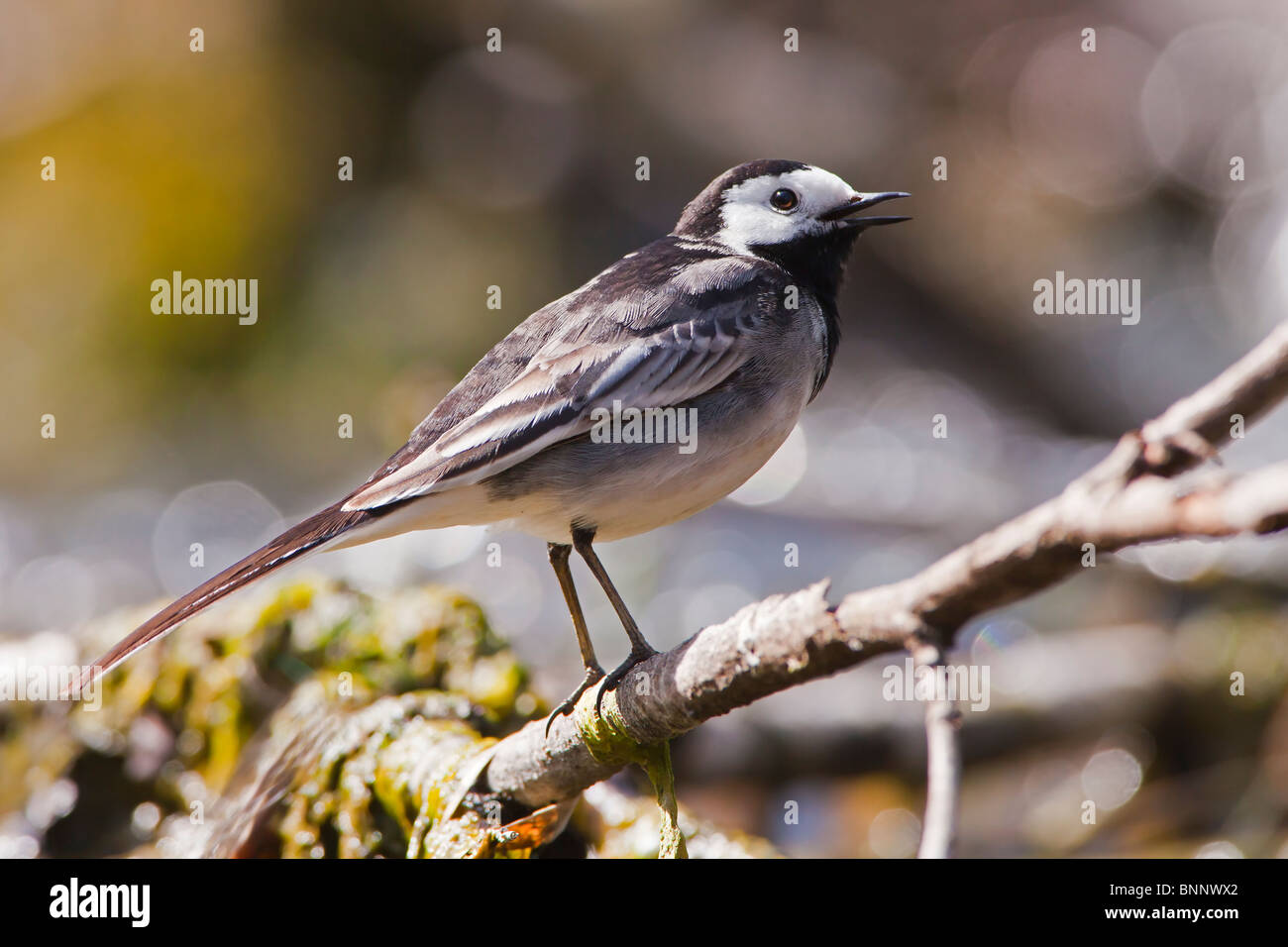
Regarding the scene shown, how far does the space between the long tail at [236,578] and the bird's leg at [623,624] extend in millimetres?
731

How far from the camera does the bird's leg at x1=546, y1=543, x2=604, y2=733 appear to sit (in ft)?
12.2

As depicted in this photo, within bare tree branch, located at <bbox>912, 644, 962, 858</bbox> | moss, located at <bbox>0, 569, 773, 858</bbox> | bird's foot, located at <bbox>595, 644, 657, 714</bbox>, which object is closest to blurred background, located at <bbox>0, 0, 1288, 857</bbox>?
moss, located at <bbox>0, 569, 773, 858</bbox>

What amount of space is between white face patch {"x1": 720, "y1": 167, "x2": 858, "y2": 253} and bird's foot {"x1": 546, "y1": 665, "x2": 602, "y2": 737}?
1863 millimetres

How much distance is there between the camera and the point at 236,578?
3674 mm

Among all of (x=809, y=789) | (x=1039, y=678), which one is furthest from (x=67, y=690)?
(x=1039, y=678)

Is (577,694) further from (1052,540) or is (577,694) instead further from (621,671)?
(1052,540)

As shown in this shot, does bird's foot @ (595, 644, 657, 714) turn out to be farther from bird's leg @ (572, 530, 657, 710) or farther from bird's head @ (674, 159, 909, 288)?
bird's head @ (674, 159, 909, 288)

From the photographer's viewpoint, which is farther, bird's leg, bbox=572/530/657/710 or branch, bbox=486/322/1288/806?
bird's leg, bbox=572/530/657/710

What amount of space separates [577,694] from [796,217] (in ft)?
7.24

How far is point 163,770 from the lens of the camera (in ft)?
15.4

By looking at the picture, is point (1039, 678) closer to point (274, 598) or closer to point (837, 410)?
point (274, 598)

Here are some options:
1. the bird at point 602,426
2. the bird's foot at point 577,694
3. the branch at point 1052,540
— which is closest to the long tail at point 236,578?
the bird at point 602,426

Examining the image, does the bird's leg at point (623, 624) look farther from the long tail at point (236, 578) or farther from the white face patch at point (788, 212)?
the white face patch at point (788, 212)

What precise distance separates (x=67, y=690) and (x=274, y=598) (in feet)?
2.79
